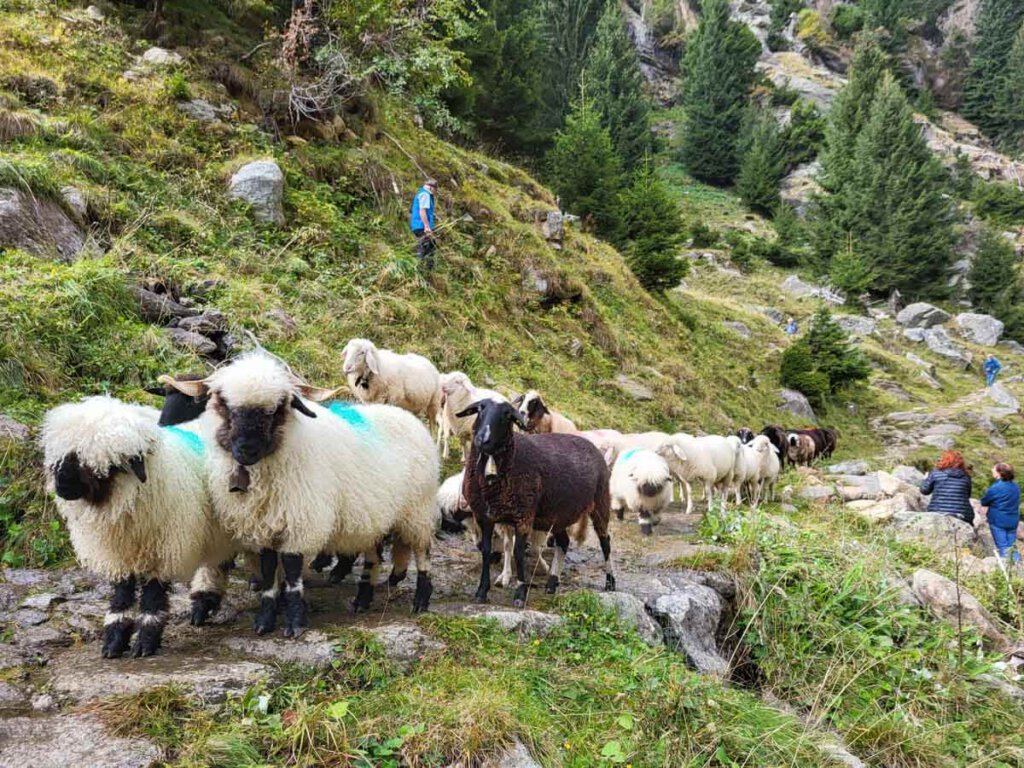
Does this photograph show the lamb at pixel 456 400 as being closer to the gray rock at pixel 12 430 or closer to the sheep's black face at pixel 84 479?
the gray rock at pixel 12 430

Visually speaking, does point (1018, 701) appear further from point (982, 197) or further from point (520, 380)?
point (982, 197)

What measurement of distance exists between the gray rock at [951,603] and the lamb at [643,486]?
10.5ft

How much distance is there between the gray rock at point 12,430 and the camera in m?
5.61

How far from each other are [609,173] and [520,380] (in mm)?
15497

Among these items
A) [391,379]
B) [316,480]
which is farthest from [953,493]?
[316,480]

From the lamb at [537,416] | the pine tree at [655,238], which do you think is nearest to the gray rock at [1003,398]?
the pine tree at [655,238]

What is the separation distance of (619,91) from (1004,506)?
48.6 m

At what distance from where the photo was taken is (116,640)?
3922mm

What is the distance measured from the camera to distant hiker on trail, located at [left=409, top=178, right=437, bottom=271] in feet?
43.8

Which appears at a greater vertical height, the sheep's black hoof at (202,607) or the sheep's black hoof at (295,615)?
the sheep's black hoof at (295,615)

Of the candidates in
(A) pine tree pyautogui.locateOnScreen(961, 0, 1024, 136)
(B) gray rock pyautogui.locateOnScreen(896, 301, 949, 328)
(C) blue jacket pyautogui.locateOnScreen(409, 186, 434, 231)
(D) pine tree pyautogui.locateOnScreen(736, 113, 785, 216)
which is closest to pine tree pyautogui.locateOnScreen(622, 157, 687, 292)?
(C) blue jacket pyautogui.locateOnScreen(409, 186, 434, 231)

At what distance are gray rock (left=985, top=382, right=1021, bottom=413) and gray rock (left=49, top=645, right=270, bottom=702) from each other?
3424cm

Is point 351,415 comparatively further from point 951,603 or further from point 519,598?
point 951,603

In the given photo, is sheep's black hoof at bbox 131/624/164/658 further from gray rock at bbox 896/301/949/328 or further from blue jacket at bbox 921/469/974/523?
gray rock at bbox 896/301/949/328
